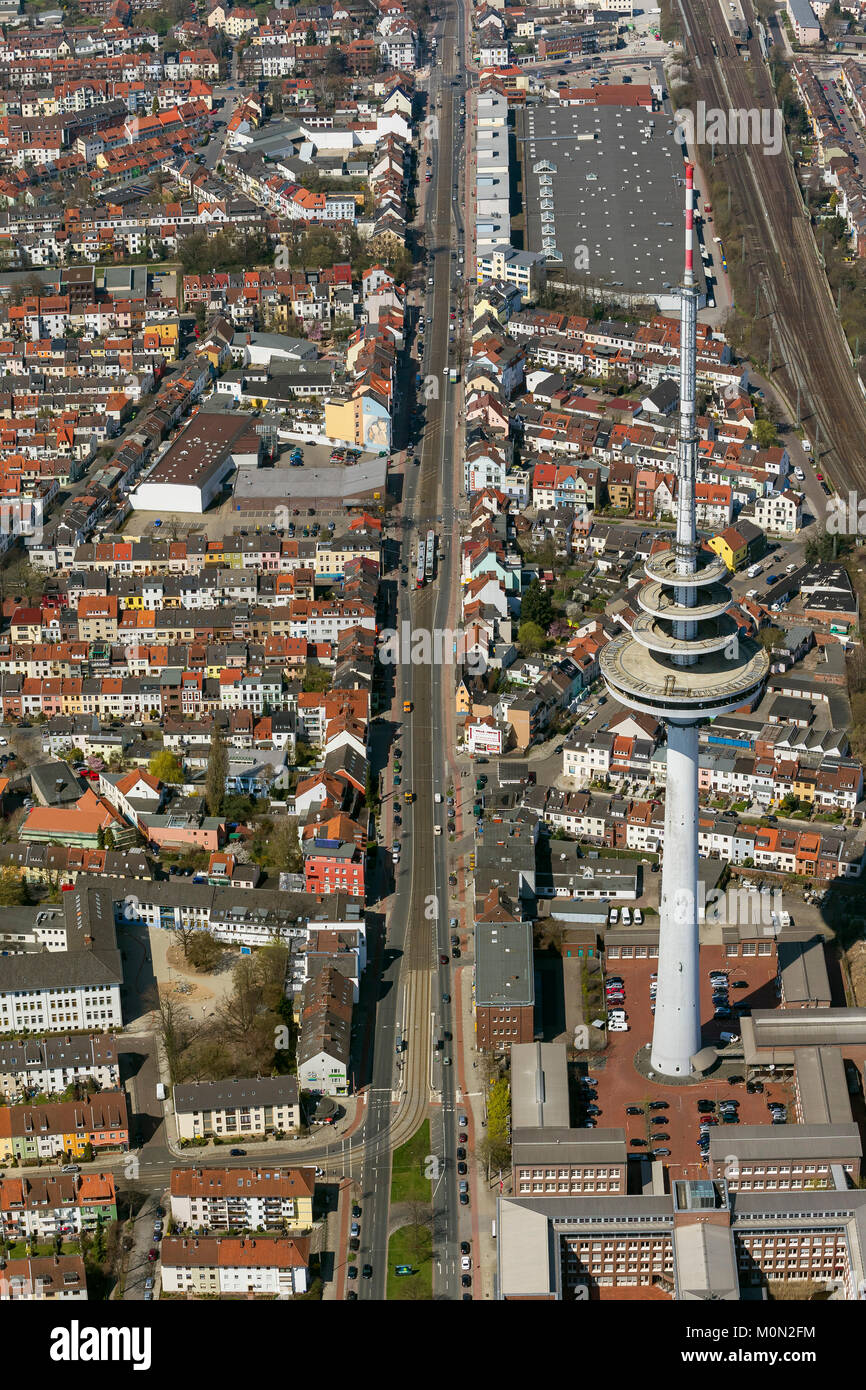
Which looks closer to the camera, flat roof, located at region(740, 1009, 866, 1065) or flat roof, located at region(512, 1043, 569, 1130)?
flat roof, located at region(512, 1043, 569, 1130)

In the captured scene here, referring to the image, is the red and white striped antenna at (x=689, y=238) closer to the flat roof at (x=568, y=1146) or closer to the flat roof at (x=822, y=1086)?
the flat roof at (x=822, y=1086)

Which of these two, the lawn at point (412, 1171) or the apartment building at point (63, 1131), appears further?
the apartment building at point (63, 1131)

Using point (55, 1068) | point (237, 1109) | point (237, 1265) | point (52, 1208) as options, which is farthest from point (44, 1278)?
point (55, 1068)

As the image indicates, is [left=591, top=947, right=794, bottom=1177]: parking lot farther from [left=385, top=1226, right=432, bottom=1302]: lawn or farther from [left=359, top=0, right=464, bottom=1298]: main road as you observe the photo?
[left=385, top=1226, right=432, bottom=1302]: lawn

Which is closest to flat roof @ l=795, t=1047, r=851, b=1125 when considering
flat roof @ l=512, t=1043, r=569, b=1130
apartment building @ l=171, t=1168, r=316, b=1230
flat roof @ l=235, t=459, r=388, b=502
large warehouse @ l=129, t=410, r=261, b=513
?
flat roof @ l=512, t=1043, r=569, b=1130

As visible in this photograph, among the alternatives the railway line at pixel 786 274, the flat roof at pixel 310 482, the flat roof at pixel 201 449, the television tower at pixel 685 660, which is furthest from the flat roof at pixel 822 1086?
the flat roof at pixel 201 449

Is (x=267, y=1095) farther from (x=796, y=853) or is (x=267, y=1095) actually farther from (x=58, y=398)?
(x=58, y=398)

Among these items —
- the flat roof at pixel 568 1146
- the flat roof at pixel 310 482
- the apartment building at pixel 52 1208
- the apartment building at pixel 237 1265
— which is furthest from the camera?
the flat roof at pixel 310 482
